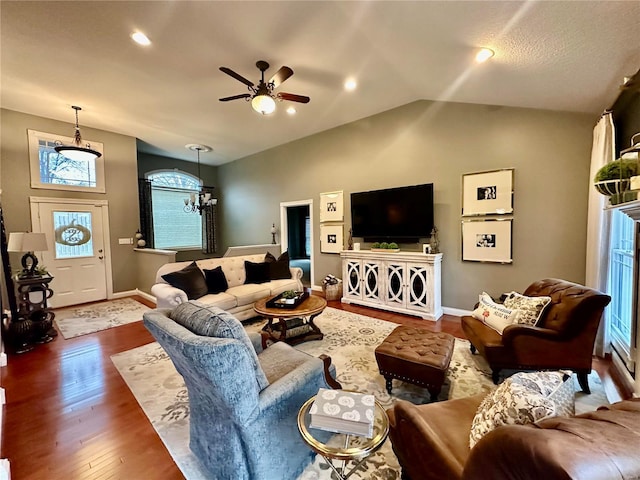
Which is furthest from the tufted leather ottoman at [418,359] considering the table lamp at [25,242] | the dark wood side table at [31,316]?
the table lamp at [25,242]

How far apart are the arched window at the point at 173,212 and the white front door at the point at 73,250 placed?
1.48m

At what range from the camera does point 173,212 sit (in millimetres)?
7348

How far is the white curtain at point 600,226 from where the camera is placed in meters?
2.69

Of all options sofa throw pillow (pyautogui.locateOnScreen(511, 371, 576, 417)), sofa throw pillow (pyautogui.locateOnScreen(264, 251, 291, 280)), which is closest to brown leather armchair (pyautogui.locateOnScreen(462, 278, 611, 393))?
sofa throw pillow (pyautogui.locateOnScreen(511, 371, 576, 417))

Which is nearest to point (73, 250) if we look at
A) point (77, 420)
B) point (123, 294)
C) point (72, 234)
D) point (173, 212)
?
point (72, 234)

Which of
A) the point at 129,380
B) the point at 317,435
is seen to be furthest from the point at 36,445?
the point at 317,435

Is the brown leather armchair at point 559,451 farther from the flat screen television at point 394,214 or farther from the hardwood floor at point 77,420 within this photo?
the flat screen television at point 394,214

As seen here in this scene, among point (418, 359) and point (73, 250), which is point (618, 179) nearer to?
point (418, 359)

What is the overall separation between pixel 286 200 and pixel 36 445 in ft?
17.3

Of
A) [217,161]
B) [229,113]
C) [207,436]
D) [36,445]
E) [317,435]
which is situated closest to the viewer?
[317,435]

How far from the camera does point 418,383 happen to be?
2061 mm

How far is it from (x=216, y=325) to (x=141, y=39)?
313 cm

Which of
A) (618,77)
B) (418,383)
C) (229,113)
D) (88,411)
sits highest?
(229,113)

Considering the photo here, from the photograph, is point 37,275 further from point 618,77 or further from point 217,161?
point 618,77
